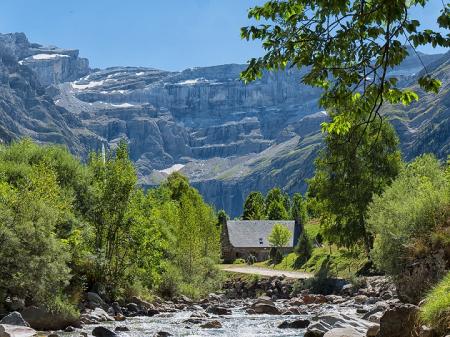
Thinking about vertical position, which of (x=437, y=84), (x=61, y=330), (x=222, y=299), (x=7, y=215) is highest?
(x=437, y=84)

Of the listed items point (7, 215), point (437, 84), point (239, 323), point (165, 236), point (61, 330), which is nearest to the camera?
point (437, 84)

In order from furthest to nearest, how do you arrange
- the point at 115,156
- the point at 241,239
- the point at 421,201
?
1. the point at 241,239
2. the point at 115,156
3. the point at 421,201

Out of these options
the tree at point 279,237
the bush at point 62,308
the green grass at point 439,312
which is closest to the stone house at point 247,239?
the tree at point 279,237

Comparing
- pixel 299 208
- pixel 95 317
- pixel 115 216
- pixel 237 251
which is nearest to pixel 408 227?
pixel 95 317

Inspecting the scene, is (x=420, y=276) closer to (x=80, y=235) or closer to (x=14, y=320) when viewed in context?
(x=14, y=320)

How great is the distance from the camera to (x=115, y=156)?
1674 inches

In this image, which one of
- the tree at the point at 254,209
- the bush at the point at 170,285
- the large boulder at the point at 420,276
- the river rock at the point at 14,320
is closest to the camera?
the river rock at the point at 14,320

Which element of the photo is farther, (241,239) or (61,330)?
(241,239)

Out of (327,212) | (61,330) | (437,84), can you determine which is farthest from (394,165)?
(437,84)

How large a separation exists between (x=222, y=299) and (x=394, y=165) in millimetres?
21417

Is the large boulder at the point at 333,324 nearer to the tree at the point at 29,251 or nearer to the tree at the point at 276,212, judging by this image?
the tree at the point at 29,251

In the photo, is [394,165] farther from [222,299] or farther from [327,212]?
[222,299]

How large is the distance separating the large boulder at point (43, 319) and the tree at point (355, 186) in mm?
29612

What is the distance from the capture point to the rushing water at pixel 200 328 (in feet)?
85.7
